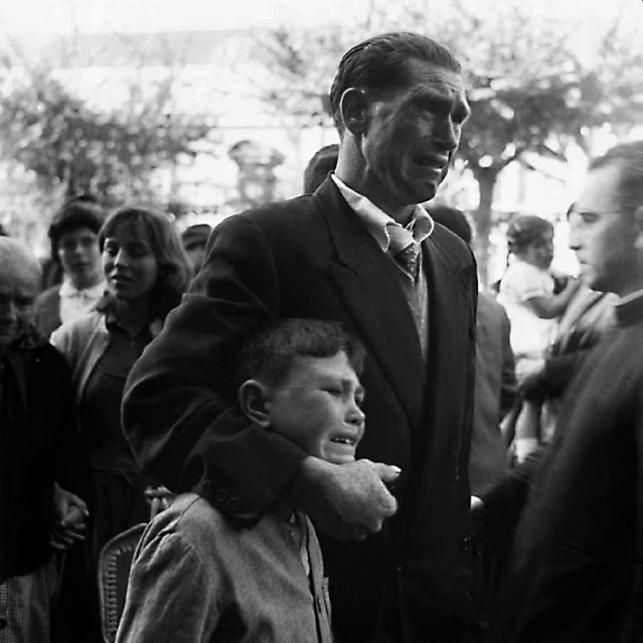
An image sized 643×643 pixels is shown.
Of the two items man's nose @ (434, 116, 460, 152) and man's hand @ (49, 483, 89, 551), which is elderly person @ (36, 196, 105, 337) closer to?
man's hand @ (49, 483, 89, 551)

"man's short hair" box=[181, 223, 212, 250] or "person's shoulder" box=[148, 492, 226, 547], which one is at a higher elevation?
"man's short hair" box=[181, 223, 212, 250]

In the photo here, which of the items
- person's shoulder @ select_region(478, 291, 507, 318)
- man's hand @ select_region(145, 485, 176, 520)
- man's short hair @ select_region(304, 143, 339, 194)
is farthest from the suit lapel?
man's hand @ select_region(145, 485, 176, 520)

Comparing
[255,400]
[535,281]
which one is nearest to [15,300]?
[535,281]

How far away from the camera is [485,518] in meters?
2.19

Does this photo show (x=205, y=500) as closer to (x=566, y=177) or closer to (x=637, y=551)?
(x=637, y=551)

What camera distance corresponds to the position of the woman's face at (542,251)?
246 centimetres

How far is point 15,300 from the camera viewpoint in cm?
327

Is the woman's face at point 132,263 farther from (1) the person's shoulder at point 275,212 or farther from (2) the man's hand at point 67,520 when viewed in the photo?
(1) the person's shoulder at point 275,212

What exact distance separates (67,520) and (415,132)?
5.90ft

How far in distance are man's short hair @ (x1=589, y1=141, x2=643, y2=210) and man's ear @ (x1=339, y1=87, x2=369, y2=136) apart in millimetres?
328

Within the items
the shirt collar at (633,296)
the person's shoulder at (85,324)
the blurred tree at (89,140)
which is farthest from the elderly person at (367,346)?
the blurred tree at (89,140)

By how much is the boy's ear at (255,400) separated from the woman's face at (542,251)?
2.23 ft

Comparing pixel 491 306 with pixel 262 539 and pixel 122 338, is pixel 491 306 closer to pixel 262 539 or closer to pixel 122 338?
pixel 262 539

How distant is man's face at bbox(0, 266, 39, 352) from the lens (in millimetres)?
3254
